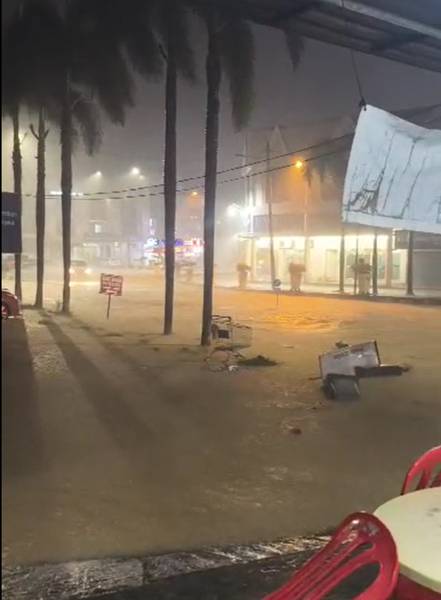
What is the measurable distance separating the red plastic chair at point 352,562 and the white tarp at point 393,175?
2457 millimetres

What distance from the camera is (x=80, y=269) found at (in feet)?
93.6

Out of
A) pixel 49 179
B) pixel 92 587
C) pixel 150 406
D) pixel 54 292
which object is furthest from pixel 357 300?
pixel 92 587

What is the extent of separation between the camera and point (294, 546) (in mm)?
4195

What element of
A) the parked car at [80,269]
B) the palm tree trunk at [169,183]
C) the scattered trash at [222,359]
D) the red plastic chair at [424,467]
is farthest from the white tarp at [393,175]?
the parked car at [80,269]

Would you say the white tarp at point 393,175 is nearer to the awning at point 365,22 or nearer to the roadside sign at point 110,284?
the awning at point 365,22

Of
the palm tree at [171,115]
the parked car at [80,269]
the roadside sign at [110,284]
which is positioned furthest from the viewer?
the parked car at [80,269]

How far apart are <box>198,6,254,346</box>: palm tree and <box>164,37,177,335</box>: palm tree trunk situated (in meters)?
1.39

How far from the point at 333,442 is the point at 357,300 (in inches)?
719

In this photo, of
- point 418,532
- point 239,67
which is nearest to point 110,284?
point 239,67

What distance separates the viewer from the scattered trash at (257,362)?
10859 mm

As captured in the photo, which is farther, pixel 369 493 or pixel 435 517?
pixel 369 493

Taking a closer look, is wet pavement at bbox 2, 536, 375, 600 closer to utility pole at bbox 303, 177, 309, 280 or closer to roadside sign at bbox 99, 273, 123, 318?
roadside sign at bbox 99, 273, 123, 318

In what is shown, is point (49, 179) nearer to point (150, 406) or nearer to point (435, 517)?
point (150, 406)

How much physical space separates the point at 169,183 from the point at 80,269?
44.2 ft
